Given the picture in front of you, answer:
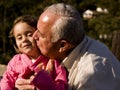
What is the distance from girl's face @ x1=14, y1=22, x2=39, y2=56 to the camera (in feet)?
13.1

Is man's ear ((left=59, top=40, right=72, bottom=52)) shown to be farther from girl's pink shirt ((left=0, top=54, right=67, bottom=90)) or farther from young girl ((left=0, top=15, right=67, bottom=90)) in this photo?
young girl ((left=0, top=15, right=67, bottom=90))

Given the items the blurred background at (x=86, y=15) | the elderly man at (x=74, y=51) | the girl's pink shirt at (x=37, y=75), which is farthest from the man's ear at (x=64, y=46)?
the blurred background at (x=86, y=15)

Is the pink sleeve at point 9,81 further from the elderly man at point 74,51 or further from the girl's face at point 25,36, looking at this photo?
the elderly man at point 74,51

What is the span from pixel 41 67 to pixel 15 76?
0.38 meters

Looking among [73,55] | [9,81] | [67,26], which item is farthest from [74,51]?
[9,81]

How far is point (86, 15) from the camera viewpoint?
55.2 feet

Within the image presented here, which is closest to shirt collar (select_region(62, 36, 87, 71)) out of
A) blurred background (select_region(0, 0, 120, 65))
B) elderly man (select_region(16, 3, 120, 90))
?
elderly man (select_region(16, 3, 120, 90))

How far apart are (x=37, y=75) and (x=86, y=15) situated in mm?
13712

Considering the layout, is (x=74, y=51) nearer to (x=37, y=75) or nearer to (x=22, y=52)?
(x=37, y=75)

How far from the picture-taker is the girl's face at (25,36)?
4.00m

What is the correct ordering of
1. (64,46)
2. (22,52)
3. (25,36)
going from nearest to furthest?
(64,46) → (25,36) → (22,52)

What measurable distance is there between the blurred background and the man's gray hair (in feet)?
36.3

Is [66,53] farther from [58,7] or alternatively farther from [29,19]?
[29,19]

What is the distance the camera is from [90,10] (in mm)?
17891
